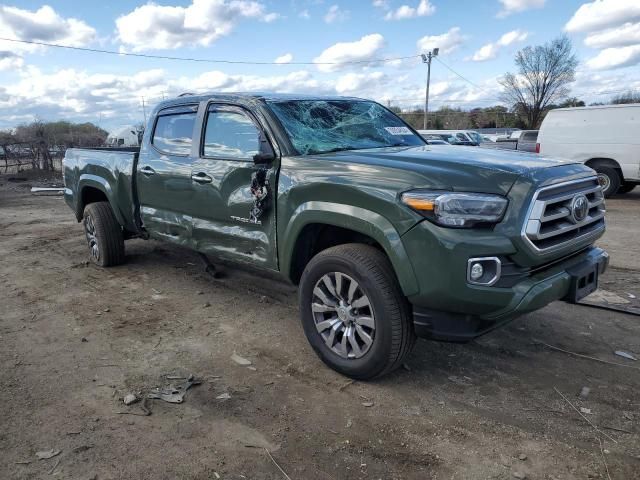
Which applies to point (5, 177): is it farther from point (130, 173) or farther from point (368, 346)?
point (368, 346)

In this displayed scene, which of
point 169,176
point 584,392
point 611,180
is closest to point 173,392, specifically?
point 169,176

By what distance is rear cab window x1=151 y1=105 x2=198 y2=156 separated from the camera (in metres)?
4.70

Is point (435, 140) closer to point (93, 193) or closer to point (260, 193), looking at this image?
point (93, 193)

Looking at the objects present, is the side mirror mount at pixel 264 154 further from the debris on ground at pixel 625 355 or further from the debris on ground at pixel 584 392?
the debris on ground at pixel 625 355

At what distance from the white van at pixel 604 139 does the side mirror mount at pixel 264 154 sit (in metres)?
9.26

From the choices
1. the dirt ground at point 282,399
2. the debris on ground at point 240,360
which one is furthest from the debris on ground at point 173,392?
→ the debris on ground at point 240,360

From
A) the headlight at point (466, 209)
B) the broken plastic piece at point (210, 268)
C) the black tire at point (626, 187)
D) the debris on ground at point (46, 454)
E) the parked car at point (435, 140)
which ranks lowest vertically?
the debris on ground at point (46, 454)

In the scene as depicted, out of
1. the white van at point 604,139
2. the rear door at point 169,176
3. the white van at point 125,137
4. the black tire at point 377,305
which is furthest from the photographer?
the white van at point 125,137

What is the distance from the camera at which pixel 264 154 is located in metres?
3.73

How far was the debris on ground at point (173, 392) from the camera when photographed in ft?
10.6

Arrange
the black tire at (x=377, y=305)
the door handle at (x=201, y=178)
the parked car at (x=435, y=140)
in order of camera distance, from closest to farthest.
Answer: the black tire at (x=377, y=305) → the door handle at (x=201, y=178) → the parked car at (x=435, y=140)

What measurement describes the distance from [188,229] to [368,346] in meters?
2.23

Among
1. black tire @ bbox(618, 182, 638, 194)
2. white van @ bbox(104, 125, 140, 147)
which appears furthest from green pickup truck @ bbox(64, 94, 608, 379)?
white van @ bbox(104, 125, 140, 147)

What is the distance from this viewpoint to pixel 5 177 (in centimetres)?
1833
